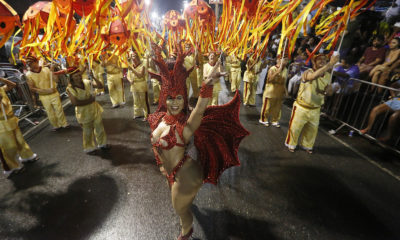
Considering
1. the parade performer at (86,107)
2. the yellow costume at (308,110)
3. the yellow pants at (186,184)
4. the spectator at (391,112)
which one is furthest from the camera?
the spectator at (391,112)

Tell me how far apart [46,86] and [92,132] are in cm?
162

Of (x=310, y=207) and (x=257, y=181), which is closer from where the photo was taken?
(x=310, y=207)

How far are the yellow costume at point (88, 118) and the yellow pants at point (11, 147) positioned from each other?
36.6 inches

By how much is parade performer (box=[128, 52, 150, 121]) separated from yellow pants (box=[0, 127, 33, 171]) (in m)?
2.49

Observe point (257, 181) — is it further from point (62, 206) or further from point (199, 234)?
point (62, 206)

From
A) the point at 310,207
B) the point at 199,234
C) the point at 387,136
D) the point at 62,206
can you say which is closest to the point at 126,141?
the point at 62,206

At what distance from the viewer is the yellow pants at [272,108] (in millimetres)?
4682

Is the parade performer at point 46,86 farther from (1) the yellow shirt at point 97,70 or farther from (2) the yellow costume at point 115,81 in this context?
(1) the yellow shirt at point 97,70

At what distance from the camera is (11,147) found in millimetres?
3029

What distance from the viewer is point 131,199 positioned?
105 inches

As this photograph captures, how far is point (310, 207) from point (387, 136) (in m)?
2.74

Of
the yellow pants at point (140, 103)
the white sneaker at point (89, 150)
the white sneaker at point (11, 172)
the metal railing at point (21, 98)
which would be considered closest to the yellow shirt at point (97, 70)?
the metal railing at point (21, 98)

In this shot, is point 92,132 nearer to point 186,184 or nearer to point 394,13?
point 186,184

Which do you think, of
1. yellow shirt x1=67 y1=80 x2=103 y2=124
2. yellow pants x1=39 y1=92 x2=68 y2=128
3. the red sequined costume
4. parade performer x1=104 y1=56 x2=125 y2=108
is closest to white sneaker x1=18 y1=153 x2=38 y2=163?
yellow shirt x1=67 y1=80 x2=103 y2=124
